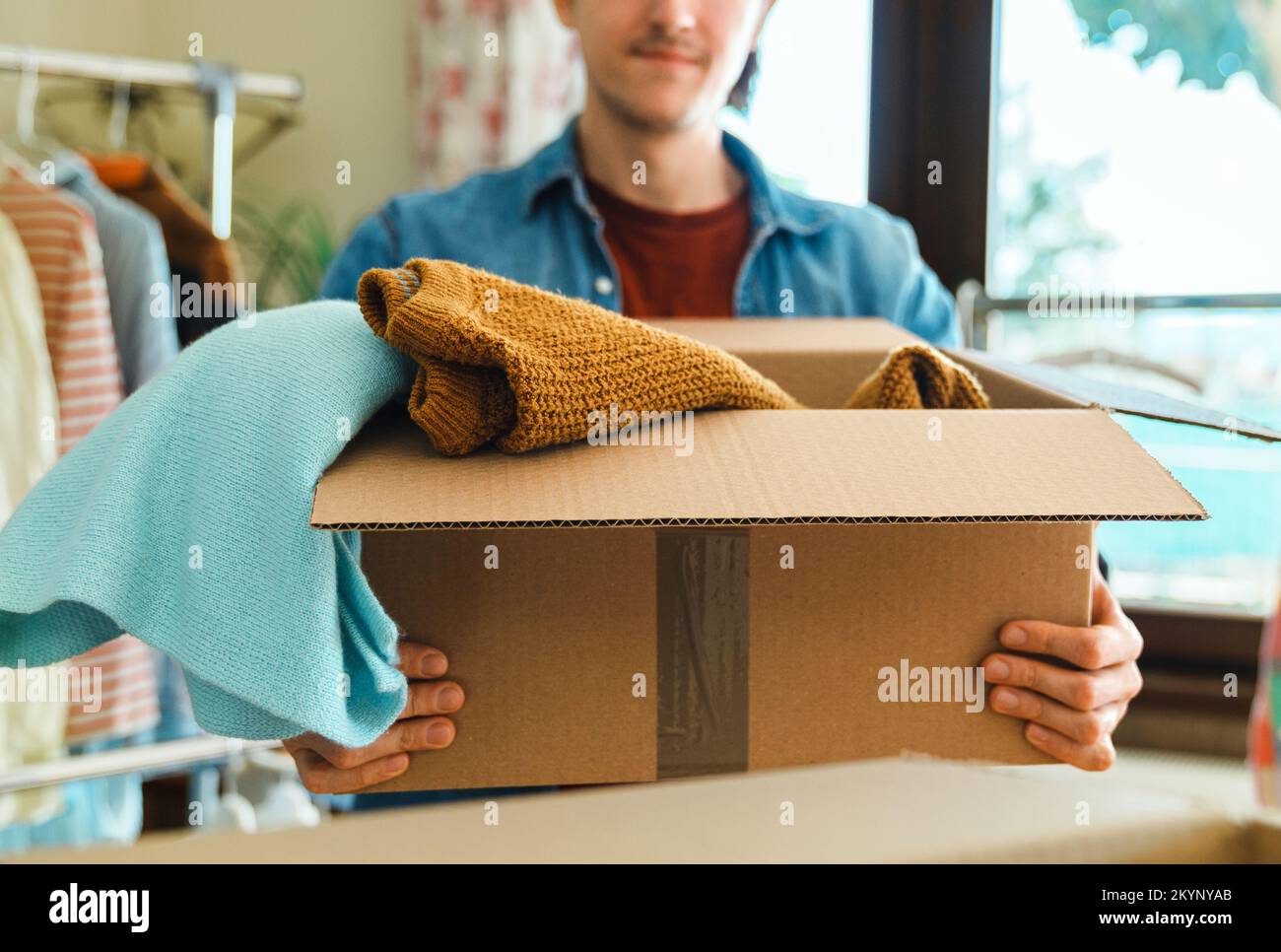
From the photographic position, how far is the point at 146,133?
7.65 ft

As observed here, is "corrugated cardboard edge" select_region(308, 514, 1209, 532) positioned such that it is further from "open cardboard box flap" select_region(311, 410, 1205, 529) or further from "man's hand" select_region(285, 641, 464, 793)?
"man's hand" select_region(285, 641, 464, 793)

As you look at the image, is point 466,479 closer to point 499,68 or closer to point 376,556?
point 376,556

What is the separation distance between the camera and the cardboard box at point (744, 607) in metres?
0.52

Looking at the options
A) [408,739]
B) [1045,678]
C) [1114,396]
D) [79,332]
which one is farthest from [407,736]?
[79,332]

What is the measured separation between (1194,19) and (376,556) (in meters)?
1.58

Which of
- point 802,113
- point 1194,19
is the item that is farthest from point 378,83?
point 1194,19

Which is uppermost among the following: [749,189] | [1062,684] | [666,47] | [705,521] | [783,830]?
[666,47]

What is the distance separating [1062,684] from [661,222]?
0.68 m

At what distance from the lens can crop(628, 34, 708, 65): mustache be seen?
37.7 inches

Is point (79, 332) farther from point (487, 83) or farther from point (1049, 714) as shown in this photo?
point (1049, 714)

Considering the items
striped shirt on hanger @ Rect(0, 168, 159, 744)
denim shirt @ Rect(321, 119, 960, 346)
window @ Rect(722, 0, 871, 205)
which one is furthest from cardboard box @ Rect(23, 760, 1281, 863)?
window @ Rect(722, 0, 871, 205)

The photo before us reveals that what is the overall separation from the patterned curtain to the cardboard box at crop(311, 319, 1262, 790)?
1533 millimetres

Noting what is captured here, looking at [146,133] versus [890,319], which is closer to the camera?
[890,319]

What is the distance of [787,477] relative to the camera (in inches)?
18.7
